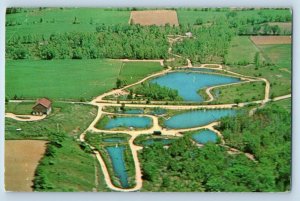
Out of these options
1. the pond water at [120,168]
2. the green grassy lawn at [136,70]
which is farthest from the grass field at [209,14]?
the pond water at [120,168]

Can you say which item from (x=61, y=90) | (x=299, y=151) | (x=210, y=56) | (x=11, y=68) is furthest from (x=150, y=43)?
(x=299, y=151)

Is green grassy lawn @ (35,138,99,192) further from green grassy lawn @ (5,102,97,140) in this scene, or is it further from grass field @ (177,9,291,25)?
grass field @ (177,9,291,25)

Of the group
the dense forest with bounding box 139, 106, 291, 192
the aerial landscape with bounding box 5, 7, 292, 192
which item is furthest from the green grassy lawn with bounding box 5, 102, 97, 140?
the dense forest with bounding box 139, 106, 291, 192

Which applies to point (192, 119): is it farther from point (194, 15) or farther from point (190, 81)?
point (194, 15)

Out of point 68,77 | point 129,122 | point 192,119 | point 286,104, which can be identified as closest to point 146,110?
point 129,122

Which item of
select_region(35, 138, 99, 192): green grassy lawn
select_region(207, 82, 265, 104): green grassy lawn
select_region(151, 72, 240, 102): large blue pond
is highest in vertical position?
select_region(151, 72, 240, 102): large blue pond

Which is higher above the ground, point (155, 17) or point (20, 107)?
point (155, 17)
